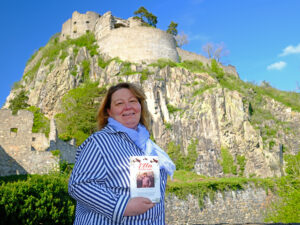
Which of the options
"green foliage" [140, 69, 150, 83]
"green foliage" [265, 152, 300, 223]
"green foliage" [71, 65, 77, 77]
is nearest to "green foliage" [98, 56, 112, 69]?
"green foliage" [71, 65, 77, 77]

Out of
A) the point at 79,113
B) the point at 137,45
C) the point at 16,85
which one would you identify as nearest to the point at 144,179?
the point at 79,113

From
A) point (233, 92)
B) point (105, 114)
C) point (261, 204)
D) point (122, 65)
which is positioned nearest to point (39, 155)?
point (105, 114)

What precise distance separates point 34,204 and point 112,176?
5.85m

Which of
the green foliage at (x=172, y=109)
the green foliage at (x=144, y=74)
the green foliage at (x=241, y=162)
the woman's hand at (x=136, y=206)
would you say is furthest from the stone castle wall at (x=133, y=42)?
the woman's hand at (x=136, y=206)

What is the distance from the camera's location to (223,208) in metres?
16.5

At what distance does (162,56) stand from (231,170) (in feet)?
58.1

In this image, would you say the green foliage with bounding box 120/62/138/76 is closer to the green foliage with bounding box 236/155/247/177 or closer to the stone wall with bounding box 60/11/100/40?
the stone wall with bounding box 60/11/100/40

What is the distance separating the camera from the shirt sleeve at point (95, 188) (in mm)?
1779

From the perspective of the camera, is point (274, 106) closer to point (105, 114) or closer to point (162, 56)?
point (162, 56)

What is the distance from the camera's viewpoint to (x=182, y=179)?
1819cm

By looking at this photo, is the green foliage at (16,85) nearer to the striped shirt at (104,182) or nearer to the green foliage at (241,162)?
the green foliage at (241,162)

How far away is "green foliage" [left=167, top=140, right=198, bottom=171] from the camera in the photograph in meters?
23.8

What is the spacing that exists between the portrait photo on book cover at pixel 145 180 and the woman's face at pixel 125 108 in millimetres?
652

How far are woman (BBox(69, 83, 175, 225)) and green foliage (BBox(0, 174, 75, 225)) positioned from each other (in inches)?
202
